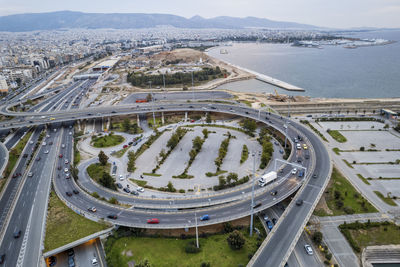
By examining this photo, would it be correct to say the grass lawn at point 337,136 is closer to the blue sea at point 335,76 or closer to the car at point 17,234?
the blue sea at point 335,76

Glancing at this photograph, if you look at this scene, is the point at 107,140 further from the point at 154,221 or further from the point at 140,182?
the point at 154,221

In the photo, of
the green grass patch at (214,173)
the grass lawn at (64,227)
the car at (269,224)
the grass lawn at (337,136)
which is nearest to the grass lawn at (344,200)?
the car at (269,224)

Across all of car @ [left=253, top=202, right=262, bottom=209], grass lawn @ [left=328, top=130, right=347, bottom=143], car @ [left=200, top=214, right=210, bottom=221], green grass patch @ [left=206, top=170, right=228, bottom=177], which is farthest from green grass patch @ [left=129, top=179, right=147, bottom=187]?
grass lawn @ [left=328, top=130, right=347, bottom=143]

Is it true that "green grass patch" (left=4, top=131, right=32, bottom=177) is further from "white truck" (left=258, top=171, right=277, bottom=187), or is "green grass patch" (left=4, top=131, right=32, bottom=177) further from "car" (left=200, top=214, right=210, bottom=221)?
"white truck" (left=258, top=171, right=277, bottom=187)

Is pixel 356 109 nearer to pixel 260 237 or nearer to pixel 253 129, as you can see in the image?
pixel 253 129

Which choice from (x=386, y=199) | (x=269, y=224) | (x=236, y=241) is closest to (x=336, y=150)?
(x=386, y=199)

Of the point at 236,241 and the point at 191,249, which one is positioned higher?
the point at 236,241

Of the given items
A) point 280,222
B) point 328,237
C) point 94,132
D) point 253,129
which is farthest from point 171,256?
point 94,132
